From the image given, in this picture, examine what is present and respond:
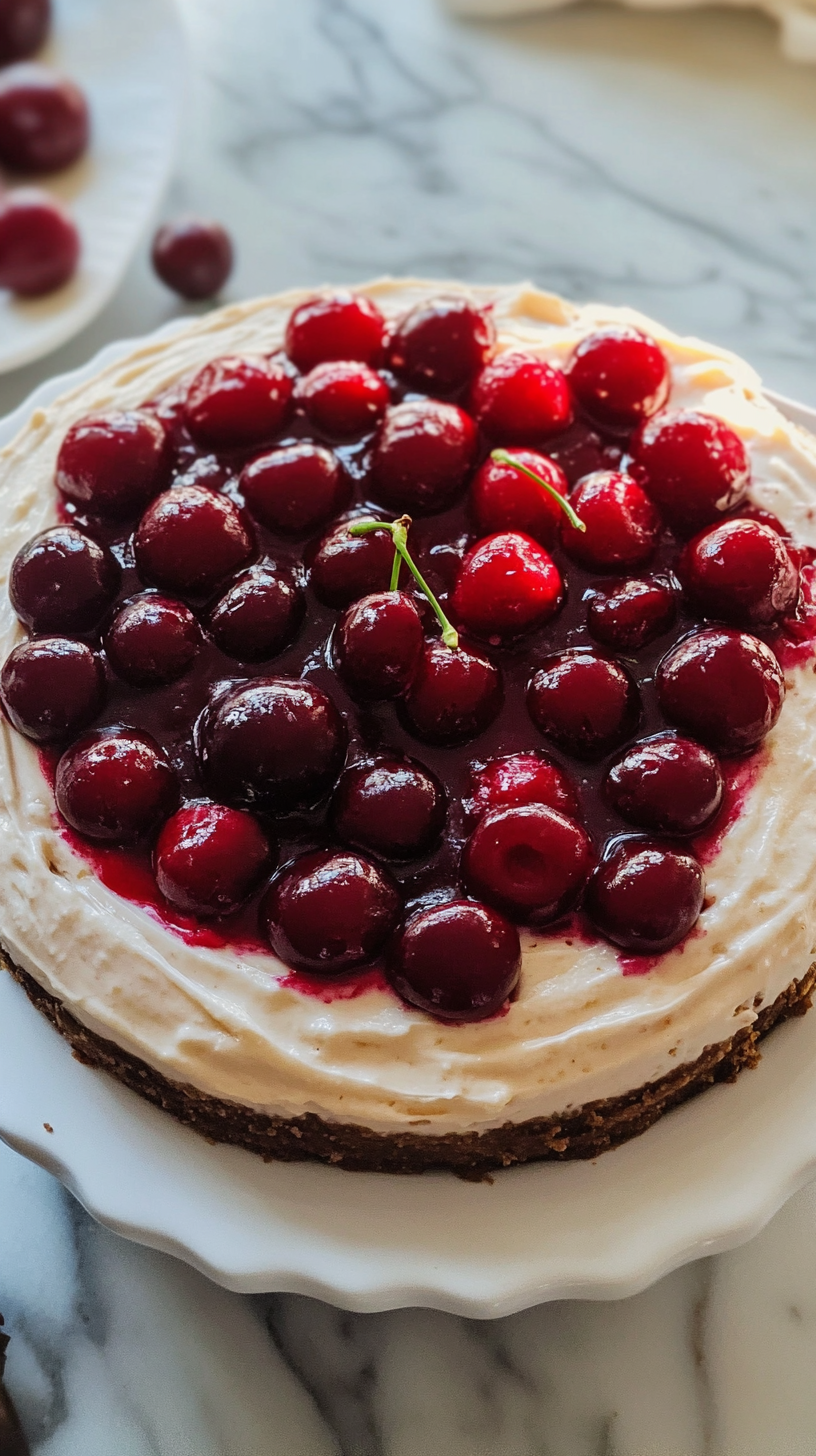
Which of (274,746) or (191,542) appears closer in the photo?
(274,746)

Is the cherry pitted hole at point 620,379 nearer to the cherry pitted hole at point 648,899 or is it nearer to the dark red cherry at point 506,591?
the dark red cherry at point 506,591

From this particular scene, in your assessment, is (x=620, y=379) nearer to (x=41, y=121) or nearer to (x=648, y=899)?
(x=648, y=899)

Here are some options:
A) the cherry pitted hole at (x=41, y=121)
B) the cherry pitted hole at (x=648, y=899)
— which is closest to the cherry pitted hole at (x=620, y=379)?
the cherry pitted hole at (x=648, y=899)

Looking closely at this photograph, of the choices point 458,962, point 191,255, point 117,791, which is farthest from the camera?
point 191,255

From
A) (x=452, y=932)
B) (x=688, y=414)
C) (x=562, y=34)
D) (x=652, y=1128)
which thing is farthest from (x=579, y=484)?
(x=562, y=34)

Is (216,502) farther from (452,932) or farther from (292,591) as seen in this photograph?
(452,932)

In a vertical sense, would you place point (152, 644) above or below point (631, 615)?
below

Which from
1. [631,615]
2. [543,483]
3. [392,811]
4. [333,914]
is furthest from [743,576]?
[333,914]
